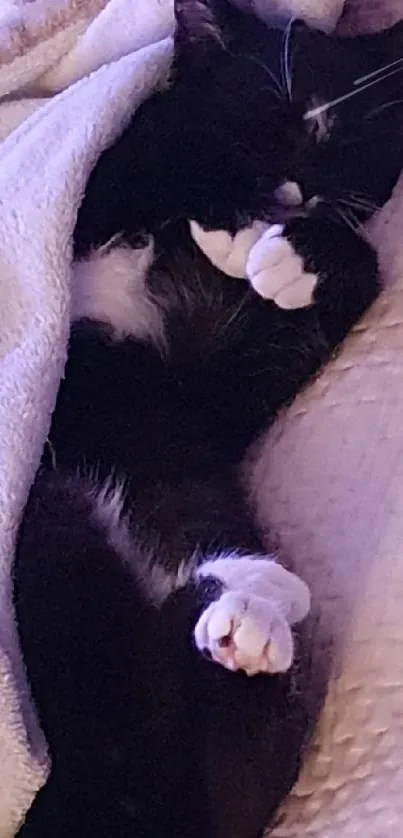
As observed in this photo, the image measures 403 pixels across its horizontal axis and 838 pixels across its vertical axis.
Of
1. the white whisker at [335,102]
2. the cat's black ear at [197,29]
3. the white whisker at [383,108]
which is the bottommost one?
the white whisker at [383,108]

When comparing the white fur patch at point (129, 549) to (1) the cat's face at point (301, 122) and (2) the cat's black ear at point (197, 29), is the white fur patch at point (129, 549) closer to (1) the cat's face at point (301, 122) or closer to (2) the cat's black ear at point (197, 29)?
(1) the cat's face at point (301, 122)

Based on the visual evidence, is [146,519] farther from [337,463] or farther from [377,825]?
[377,825]

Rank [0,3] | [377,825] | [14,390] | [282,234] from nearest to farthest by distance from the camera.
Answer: [377,825]
[14,390]
[282,234]
[0,3]

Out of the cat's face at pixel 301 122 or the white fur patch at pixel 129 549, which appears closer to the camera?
the white fur patch at pixel 129 549

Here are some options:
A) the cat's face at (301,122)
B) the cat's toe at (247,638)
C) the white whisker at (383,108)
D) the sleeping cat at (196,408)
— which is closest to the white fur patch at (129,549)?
the sleeping cat at (196,408)

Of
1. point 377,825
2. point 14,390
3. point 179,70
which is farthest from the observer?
point 179,70

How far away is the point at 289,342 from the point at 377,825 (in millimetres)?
467

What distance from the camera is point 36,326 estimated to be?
1.07m

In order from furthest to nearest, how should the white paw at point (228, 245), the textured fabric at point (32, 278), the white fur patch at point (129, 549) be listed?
the white paw at point (228, 245), the white fur patch at point (129, 549), the textured fabric at point (32, 278)

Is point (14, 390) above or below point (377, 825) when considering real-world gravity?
above

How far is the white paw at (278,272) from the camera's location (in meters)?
1.11

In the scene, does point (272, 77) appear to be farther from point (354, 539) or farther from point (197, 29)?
point (354, 539)

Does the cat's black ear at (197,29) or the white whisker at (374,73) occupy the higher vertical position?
the cat's black ear at (197,29)

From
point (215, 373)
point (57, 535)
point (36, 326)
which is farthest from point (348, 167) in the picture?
point (57, 535)
